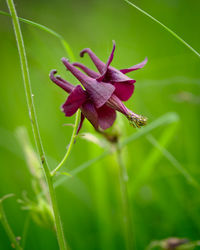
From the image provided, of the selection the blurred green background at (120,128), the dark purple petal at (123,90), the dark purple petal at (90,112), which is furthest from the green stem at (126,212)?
the dark purple petal at (90,112)

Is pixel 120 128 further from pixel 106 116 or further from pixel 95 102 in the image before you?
pixel 95 102

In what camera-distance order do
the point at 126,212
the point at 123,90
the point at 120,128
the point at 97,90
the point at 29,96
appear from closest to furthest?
the point at 29,96, the point at 97,90, the point at 123,90, the point at 126,212, the point at 120,128

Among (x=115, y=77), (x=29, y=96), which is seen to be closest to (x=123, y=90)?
(x=115, y=77)

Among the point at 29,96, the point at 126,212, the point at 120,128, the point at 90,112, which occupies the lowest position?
the point at 126,212

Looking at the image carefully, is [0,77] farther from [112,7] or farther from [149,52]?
[112,7]

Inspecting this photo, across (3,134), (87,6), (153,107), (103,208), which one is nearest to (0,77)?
(3,134)

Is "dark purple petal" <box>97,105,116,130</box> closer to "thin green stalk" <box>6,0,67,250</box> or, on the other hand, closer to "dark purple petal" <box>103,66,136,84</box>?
"dark purple petal" <box>103,66,136,84</box>
